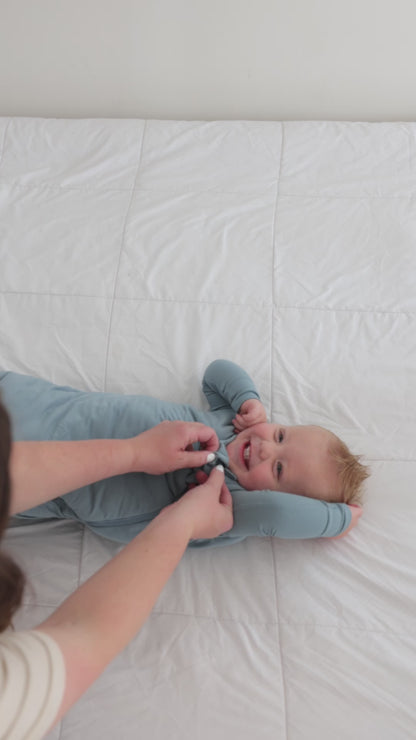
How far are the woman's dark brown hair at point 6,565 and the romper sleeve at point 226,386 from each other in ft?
2.07

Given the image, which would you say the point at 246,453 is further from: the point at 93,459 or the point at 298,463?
the point at 93,459

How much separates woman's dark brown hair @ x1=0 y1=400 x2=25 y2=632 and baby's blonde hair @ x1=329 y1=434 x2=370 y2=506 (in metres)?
0.65

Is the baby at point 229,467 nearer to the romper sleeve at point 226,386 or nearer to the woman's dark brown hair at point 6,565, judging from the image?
the romper sleeve at point 226,386

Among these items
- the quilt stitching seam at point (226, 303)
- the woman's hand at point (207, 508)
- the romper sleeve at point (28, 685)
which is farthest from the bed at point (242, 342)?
the romper sleeve at point (28, 685)

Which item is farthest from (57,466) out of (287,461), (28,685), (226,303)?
(226,303)

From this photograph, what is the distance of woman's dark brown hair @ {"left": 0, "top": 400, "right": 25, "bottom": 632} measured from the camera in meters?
0.57

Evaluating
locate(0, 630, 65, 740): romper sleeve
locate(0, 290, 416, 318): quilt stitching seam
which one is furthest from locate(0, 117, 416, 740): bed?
locate(0, 630, 65, 740): romper sleeve

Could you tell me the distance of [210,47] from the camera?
1715 mm

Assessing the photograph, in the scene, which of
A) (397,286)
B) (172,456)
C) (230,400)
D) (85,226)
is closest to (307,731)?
(172,456)

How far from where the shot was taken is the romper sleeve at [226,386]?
1.25m

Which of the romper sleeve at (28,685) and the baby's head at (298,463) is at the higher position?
the baby's head at (298,463)

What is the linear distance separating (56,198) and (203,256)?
0.39m

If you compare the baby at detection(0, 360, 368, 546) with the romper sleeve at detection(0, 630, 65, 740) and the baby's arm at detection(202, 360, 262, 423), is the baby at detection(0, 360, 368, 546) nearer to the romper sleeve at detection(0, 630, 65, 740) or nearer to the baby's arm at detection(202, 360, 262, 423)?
the baby's arm at detection(202, 360, 262, 423)

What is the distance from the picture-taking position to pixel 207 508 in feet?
3.34
